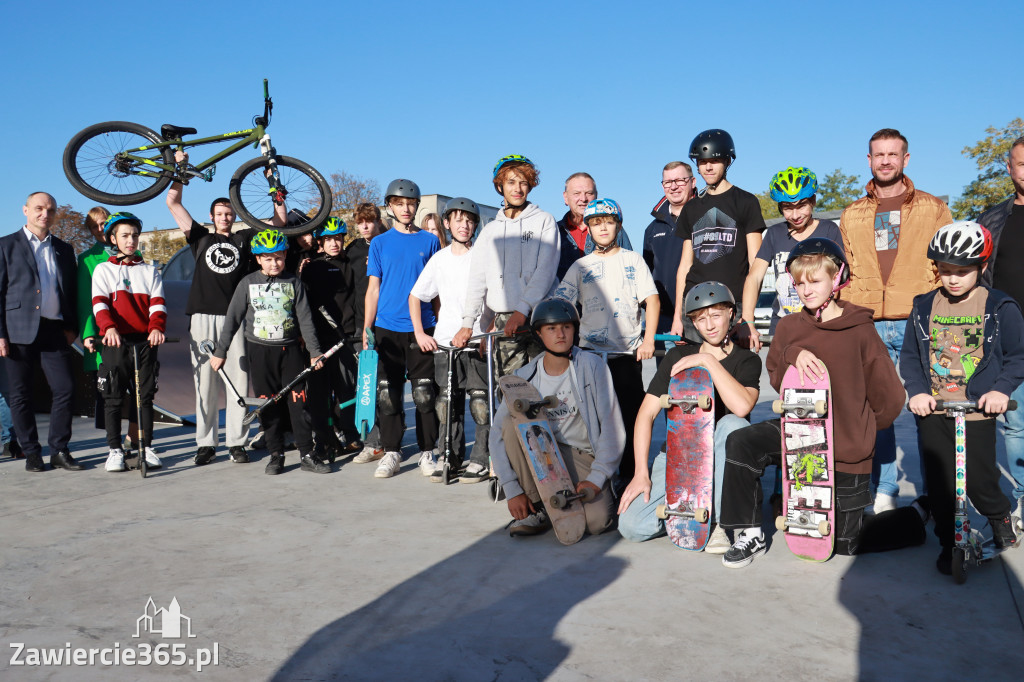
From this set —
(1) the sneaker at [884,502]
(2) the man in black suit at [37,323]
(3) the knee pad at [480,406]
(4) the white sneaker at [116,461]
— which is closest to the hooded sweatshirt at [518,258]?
(3) the knee pad at [480,406]

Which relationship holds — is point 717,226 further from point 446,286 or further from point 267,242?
point 267,242

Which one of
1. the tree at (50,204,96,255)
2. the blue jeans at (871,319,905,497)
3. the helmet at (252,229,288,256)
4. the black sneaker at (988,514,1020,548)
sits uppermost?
the tree at (50,204,96,255)

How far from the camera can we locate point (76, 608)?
3240 mm

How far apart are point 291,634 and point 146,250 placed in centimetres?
5751

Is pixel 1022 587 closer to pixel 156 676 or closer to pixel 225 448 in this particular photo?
pixel 156 676

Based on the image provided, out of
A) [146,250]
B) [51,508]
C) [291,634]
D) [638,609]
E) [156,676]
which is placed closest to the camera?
[156,676]

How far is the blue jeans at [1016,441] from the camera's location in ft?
13.4

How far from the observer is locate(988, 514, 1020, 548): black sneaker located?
3.60 meters

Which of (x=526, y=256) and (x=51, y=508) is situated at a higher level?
(x=526, y=256)

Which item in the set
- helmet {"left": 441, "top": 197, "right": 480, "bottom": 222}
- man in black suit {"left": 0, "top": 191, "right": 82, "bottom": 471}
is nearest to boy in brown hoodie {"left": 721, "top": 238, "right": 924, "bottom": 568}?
helmet {"left": 441, "top": 197, "right": 480, "bottom": 222}

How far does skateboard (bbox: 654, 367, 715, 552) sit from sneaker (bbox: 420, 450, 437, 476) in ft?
7.49

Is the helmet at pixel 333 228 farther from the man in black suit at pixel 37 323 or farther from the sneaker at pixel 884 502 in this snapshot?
the sneaker at pixel 884 502

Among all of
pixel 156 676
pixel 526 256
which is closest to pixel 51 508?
pixel 156 676

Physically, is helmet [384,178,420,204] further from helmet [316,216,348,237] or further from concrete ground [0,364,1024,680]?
concrete ground [0,364,1024,680]
